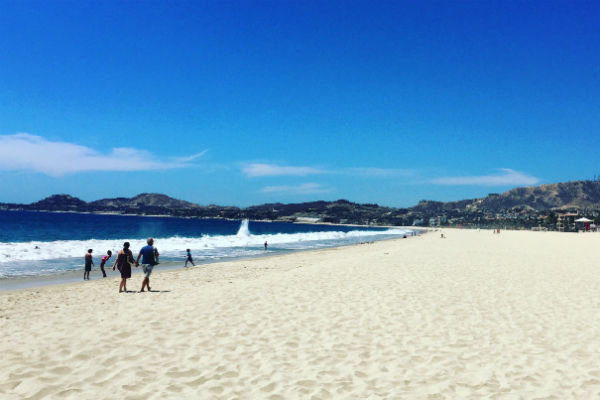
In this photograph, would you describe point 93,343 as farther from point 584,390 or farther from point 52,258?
point 52,258

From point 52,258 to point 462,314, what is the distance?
2777cm

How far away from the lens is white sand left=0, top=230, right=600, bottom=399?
523 cm

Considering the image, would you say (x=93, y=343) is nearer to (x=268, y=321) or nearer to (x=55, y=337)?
(x=55, y=337)

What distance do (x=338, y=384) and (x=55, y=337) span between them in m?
5.44

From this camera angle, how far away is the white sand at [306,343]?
5.23 meters

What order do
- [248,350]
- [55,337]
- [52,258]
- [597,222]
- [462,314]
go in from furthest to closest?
[597,222] < [52,258] < [462,314] < [55,337] < [248,350]

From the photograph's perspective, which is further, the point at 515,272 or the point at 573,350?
Answer: the point at 515,272

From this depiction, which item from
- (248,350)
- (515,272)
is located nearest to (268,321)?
(248,350)

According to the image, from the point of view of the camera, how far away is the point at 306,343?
22.8 feet

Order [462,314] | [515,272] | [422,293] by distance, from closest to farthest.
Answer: [462,314]
[422,293]
[515,272]

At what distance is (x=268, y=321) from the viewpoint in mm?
8391

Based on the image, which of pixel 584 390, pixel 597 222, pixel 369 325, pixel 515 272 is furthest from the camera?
pixel 597 222

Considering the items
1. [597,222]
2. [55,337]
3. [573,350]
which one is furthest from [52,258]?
[597,222]

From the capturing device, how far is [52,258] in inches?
1069
